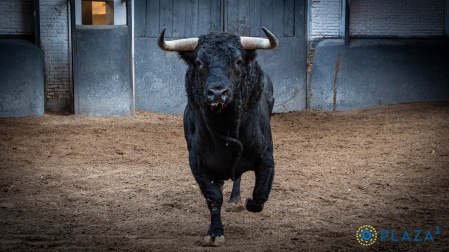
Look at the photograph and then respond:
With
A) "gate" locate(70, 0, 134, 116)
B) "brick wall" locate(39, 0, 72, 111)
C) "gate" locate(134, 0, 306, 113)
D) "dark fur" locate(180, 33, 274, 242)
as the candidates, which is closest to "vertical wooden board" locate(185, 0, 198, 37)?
"gate" locate(134, 0, 306, 113)

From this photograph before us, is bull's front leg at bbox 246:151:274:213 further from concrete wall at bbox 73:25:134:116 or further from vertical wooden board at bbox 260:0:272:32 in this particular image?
vertical wooden board at bbox 260:0:272:32

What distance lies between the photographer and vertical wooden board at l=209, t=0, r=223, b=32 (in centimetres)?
1188

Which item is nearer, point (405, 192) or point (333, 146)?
point (405, 192)

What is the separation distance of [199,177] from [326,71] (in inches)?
328

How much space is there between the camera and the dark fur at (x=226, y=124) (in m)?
3.92

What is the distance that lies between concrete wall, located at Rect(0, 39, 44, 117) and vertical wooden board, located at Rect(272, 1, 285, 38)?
5521 millimetres

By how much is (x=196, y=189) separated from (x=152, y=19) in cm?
686

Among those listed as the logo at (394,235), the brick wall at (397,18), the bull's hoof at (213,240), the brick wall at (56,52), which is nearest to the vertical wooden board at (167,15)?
the brick wall at (56,52)

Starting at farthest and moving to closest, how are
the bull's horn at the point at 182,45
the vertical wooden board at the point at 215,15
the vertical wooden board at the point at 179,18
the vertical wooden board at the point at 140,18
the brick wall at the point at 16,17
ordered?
1. the vertical wooden board at the point at 215,15
2. the vertical wooden board at the point at 179,18
3. the vertical wooden board at the point at 140,18
4. the brick wall at the point at 16,17
5. the bull's horn at the point at 182,45

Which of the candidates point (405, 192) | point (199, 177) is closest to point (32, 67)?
point (199, 177)

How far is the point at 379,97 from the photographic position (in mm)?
12133

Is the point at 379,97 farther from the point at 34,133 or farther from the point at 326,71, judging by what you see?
the point at 34,133

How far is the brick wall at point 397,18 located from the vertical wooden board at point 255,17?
2242mm

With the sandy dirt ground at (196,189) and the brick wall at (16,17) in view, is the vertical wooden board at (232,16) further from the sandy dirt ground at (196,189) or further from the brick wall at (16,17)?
the brick wall at (16,17)
